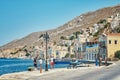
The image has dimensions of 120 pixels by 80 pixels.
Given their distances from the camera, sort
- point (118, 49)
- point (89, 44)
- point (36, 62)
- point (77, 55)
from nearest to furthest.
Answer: point (36, 62) < point (118, 49) < point (89, 44) < point (77, 55)

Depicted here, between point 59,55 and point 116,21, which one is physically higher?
point 116,21

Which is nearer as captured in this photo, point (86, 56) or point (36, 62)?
point (36, 62)

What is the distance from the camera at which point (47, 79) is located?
31.6 m

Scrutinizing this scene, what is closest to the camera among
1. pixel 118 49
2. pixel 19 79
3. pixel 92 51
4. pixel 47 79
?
pixel 47 79

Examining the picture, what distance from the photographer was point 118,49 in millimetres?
102062

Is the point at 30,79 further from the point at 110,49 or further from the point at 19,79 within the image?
the point at 110,49

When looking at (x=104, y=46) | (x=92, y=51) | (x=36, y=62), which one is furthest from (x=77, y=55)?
(x=36, y=62)

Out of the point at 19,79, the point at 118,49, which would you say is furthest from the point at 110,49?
the point at 19,79

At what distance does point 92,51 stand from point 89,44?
1060 cm

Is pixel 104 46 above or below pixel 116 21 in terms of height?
below

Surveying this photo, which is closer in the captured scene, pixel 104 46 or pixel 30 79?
pixel 30 79

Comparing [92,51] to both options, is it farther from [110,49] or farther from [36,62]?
[36,62]

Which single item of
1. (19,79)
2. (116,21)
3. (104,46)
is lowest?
(19,79)

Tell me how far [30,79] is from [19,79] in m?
2.13
